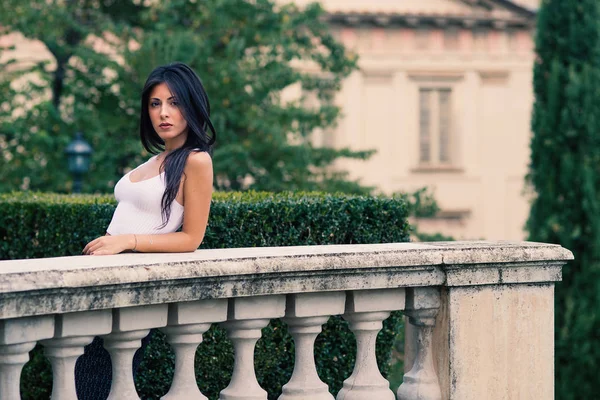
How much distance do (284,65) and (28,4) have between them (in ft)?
12.8

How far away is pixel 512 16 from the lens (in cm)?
3244

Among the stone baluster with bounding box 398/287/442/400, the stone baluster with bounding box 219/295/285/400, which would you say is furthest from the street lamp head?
the stone baluster with bounding box 219/295/285/400

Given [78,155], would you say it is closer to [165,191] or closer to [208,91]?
[208,91]

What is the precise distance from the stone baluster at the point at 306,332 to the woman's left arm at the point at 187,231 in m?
0.46

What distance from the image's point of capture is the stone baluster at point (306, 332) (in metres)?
4.17

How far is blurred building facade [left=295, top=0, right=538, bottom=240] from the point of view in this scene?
3159 cm

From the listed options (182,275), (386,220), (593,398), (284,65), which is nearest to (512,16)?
(284,65)

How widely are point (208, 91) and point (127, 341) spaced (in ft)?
37.6

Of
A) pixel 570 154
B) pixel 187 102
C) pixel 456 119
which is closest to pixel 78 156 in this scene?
pixel 570 154

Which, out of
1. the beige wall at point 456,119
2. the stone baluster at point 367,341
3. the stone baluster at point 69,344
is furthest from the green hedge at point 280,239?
the beige wall at point 456,119

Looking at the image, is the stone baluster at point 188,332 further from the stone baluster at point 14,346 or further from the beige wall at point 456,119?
the beige wall at point 456,119

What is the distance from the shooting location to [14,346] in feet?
11.3

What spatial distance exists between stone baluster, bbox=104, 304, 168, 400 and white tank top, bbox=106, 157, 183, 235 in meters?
0.57

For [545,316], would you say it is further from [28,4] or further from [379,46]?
[379,46]
